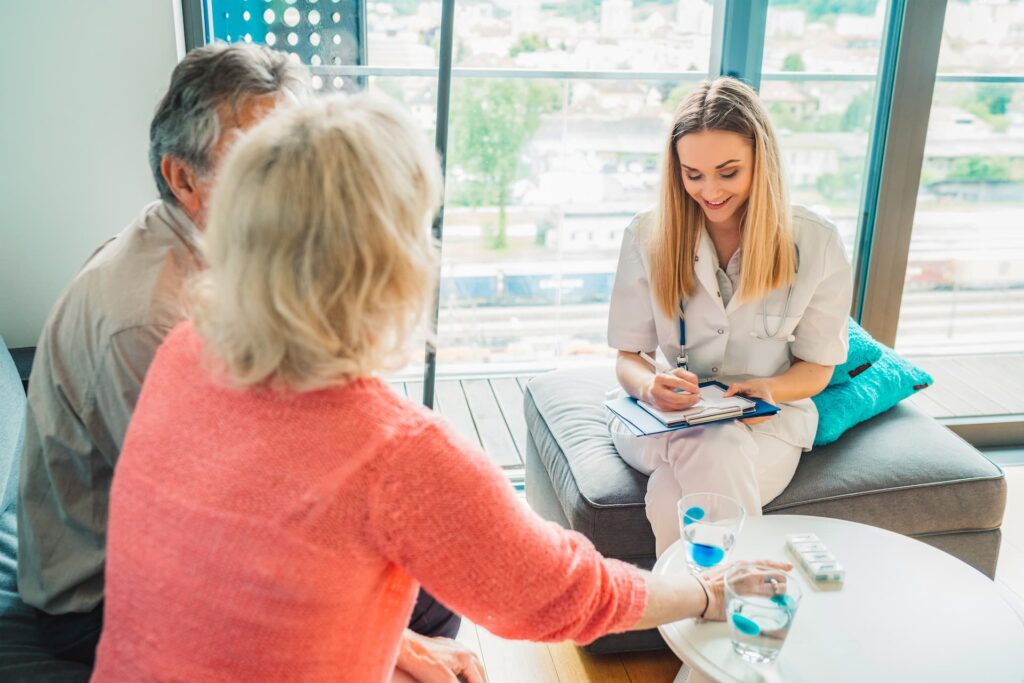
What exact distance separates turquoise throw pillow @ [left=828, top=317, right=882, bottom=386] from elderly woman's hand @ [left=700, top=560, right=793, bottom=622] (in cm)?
105

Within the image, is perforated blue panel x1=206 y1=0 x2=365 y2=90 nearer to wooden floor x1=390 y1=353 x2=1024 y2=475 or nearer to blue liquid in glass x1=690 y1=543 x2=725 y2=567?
wooden floor x1=390 y1=353 x2=1024 y2=475

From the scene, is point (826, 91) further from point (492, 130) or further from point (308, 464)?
point (308, 464)

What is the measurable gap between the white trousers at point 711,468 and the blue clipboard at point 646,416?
0.13 ft

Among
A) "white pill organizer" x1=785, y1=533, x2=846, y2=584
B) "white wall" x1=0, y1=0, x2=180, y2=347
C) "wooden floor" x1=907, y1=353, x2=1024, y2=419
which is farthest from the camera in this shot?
"wooden floor" x1=907, y1=353, x2=1024, y2=419

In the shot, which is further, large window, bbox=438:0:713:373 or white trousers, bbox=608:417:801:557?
large window, bbox=438:0:713:373

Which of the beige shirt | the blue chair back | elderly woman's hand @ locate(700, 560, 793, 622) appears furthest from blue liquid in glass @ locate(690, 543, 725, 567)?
the blue chair back

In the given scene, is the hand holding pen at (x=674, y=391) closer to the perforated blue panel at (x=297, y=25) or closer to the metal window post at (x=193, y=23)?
the perforated blue panel at (x=297, y=25)

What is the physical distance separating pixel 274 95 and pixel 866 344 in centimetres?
159

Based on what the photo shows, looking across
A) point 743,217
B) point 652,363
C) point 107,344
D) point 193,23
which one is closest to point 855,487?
point 652,363

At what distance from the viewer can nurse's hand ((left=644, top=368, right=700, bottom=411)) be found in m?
1.92

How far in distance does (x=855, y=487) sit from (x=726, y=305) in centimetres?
49

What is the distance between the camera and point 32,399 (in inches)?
56.4

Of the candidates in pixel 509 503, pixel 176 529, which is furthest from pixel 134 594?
pixel 509 503

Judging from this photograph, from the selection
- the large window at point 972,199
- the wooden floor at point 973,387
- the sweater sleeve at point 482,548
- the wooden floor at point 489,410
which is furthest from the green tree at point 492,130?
the sweater sleeve at point 482,548
